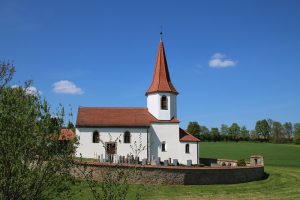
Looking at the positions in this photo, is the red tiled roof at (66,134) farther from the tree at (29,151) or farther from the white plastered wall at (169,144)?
the white plastered wall at (169,144)

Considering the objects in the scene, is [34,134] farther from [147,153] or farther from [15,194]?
[147,153]

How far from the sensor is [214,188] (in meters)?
26.4

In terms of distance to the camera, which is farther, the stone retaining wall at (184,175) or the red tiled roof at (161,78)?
the red tiled roof at (161,78)

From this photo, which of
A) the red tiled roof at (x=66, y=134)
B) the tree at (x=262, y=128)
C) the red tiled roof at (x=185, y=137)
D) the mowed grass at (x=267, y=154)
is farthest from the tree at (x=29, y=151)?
the tree at (x=262, y=128)

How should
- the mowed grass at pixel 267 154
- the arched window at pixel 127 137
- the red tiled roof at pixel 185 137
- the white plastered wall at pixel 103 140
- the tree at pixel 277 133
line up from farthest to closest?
the tree at pixel 277 133 → the mowed grass at pixel 267 154 → the red tiled roof at pixel 185 137 → the arched window at pixel 127 137 → the white plastered wall at pixel 103 140

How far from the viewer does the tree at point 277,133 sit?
4929 inches

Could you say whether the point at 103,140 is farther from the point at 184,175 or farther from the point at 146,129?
the point at 184,175

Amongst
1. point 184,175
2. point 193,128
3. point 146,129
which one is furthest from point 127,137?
point 193,128

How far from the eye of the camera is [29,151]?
9500mm

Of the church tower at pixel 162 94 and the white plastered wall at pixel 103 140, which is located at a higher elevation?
the church tower at pixel 162 94

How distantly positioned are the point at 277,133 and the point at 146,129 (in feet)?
341

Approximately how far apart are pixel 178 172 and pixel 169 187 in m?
1.58

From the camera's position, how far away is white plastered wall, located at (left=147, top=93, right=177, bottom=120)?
43481mm

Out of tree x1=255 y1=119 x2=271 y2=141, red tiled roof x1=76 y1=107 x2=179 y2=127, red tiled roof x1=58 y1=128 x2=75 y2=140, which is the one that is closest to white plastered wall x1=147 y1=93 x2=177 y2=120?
red tiled roof x1=76 y1=107 x2=179 y2=127
